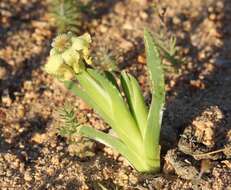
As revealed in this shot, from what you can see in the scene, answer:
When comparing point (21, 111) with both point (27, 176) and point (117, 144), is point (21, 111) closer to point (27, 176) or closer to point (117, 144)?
point (27, 176)

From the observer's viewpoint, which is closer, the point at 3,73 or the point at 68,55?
the point at 68,55

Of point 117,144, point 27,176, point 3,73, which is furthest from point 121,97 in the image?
point 3,73

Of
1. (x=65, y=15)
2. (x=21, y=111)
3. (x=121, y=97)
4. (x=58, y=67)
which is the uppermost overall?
(x=58, y=67)

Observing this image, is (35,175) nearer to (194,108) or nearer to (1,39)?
(194,108)

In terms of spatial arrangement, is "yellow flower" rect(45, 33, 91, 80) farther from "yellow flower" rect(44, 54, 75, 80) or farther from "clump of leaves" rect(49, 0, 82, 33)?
"clump of leaves" rect(49, 0, 82, 33)

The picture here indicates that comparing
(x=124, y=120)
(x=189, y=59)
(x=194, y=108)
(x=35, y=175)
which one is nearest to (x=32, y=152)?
(x=35, y=175)

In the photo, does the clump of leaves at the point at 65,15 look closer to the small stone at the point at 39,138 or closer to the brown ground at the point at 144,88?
the brown ground at the point at 144,88
